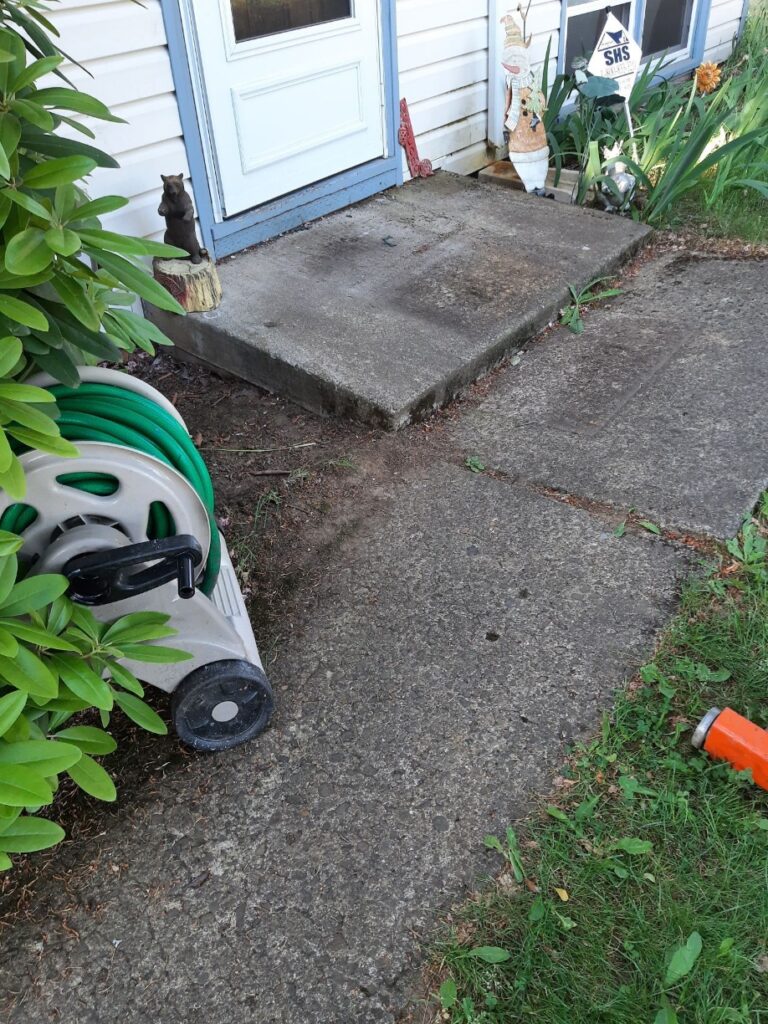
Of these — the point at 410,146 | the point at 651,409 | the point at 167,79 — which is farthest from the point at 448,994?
the point at 410,146

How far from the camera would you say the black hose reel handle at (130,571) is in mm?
1477

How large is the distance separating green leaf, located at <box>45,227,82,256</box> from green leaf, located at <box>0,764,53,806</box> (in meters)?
0.74

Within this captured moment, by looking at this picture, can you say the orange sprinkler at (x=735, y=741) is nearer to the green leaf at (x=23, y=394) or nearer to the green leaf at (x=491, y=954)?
the green leaf at (x=491, y=954)

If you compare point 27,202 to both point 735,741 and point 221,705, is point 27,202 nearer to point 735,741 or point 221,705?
point 221,705

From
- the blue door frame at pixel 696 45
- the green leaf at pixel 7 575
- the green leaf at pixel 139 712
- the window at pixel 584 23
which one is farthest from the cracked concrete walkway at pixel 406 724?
the blue door frame at pixel 696 45

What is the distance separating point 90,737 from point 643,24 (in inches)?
250

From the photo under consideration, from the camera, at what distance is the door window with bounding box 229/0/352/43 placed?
338 cm

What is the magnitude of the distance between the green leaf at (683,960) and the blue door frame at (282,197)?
3166 mm

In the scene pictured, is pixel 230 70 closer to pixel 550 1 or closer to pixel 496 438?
pixel 496 438

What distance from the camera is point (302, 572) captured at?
2.36 m

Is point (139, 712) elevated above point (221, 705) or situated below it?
above

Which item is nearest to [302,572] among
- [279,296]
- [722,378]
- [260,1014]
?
[260,1014]

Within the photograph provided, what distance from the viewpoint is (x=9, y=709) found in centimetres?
122

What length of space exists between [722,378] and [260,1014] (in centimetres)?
260
